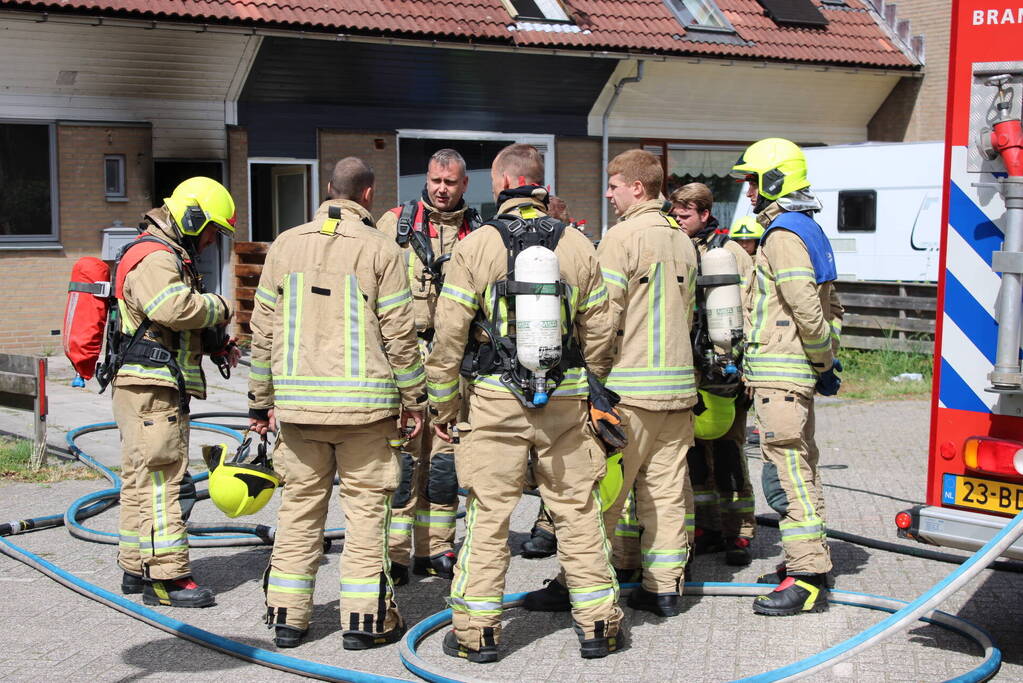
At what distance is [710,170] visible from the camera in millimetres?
21438

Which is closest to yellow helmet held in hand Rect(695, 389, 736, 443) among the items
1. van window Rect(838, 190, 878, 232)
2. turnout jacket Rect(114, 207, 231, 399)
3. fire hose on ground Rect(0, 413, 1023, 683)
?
fire hose on ground Rect(0, 413, 1023, 683)

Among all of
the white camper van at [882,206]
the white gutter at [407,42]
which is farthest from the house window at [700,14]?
the white camper van at [882,206]

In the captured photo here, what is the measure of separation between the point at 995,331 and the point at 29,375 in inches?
271

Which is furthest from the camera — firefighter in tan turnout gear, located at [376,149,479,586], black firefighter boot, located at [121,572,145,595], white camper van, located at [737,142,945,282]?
white camper van, located at [737,142,945,282]

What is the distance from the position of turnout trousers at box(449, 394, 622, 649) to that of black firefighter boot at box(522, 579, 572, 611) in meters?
0.62

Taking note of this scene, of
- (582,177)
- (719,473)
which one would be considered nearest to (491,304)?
(719,473)

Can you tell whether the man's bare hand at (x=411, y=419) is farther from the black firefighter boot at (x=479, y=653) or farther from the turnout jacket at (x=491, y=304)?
the black firefighter boot at (x=479, y=653)

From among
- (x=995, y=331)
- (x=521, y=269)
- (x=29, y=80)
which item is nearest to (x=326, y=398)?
(x=521, y=269)

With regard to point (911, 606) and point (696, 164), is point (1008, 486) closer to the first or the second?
point (911, 606)

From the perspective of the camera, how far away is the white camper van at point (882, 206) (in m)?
17.3

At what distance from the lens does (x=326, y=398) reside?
5.20 m

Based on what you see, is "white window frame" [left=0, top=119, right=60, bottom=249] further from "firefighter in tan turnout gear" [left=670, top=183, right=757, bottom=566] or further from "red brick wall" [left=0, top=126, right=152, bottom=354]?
"firefighter in tan turnout gear" [left=670, top=183, right=757, bottom=566]

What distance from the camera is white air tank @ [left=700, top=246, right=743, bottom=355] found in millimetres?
5996

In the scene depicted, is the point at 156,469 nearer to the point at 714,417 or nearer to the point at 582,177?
the point at 714,417
